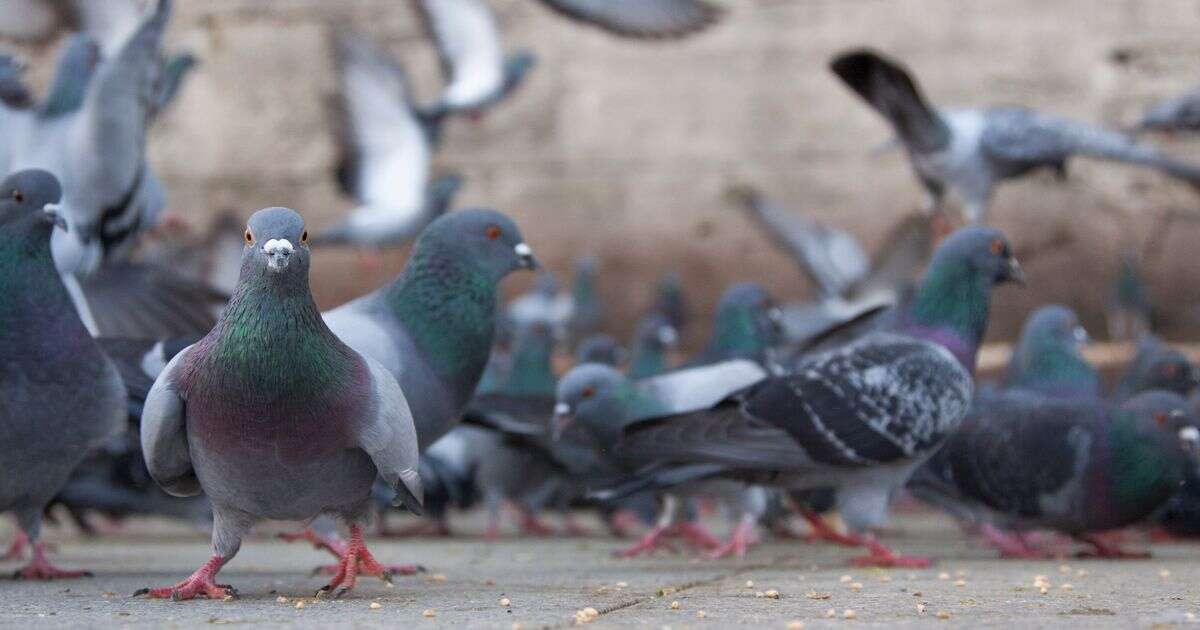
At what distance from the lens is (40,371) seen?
4992 millimetres

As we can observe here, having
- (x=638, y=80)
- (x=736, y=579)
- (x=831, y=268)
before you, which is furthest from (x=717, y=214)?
(x=736, y=579)

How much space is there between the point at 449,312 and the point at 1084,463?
7.98ft

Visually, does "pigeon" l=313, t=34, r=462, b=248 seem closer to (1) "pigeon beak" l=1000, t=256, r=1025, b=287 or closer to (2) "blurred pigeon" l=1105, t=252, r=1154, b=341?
(2) "blurred pigeon" l=1105, t=252, r=1154, b=341

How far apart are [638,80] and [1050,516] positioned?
9.23 meters

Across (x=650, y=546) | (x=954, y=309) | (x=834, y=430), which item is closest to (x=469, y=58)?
(x=650, y=546)

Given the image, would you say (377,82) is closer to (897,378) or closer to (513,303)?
(513,303)

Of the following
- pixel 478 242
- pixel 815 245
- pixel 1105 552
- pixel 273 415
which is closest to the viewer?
pixel 273 415

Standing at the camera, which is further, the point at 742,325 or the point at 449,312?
the point at 742,325

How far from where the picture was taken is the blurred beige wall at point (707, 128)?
551 inches

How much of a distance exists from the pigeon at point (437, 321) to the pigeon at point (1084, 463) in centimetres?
209

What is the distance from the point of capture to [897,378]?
6.24 meters

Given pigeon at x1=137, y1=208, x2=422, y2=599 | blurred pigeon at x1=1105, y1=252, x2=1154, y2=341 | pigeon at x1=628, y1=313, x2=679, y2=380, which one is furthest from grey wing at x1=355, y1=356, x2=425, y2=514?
blurred pigeon at x1=1105, y1=252, x2=1154, y2=341

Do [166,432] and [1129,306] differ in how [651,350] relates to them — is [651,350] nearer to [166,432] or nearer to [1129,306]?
[1129,306]

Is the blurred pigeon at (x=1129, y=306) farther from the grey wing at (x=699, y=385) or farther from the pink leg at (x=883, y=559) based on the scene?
the pink leg at (x=883, y=559)
